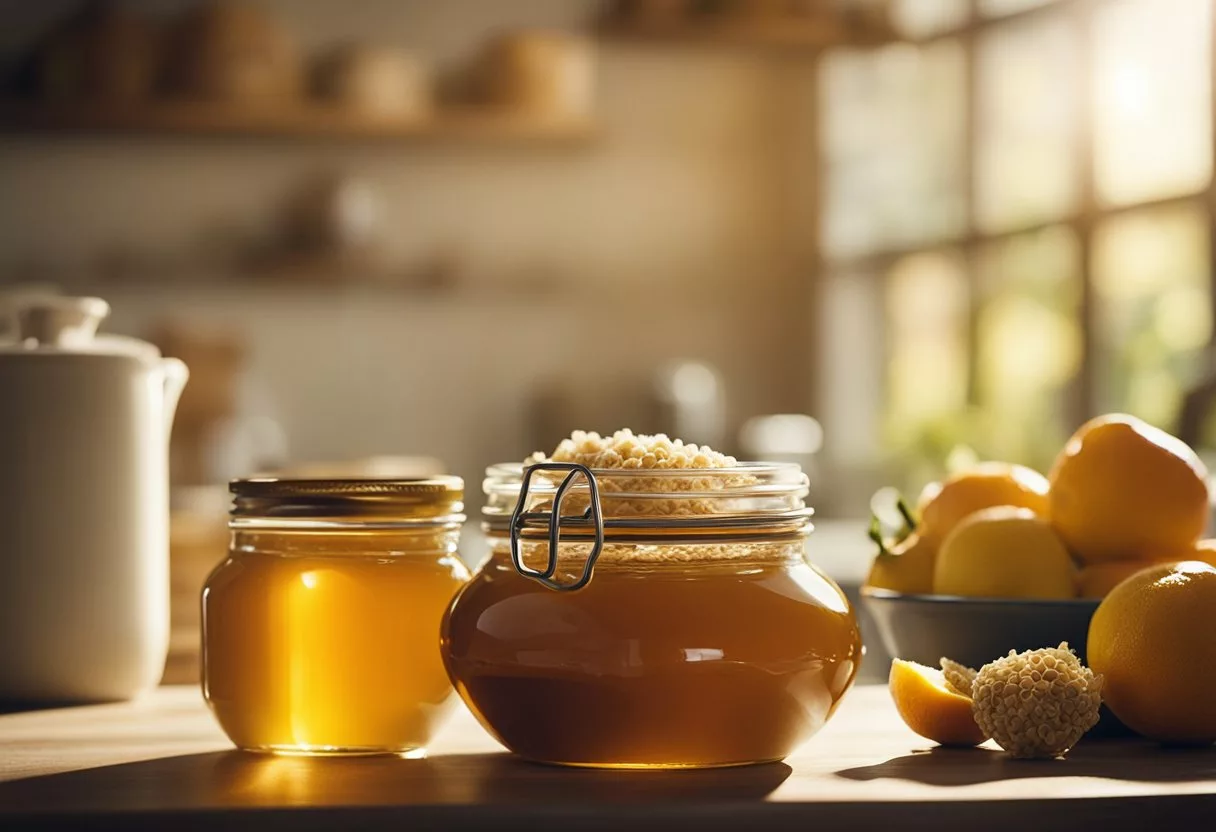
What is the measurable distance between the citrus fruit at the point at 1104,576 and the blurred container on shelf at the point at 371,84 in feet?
13.6

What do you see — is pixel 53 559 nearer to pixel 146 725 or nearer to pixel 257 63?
pixel 146 725

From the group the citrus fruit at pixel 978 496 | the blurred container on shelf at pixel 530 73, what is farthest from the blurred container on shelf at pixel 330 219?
the citrus fruit at pixel 978 496

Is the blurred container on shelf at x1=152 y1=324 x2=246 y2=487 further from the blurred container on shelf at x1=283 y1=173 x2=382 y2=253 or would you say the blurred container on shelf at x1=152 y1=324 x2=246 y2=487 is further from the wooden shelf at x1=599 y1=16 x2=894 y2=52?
the wooden shelf at x1=599 y1=16 x2=894 y2=52

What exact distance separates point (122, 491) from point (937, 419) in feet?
11.4

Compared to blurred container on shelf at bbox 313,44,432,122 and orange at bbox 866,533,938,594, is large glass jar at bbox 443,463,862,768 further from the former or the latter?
blurred container on shelf at bbox 313,44,432,122

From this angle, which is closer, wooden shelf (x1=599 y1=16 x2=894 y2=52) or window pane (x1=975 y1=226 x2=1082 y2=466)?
window pane (x1=975 y1=226 x2=1082 y2=466)

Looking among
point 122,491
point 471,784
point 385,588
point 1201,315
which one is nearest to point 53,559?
point 122,491

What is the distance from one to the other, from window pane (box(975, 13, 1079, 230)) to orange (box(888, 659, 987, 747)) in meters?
3.27

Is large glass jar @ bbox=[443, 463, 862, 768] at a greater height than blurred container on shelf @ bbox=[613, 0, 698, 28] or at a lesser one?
lesser

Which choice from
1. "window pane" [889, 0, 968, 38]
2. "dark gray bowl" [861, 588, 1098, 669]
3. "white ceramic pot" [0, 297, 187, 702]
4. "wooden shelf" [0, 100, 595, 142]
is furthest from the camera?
"wooden shelf" [0, 100, 595, 142]

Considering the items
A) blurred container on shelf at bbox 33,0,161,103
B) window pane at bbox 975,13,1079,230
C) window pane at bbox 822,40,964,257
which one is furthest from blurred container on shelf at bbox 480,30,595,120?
window pane at bbox 975,13,1079,230

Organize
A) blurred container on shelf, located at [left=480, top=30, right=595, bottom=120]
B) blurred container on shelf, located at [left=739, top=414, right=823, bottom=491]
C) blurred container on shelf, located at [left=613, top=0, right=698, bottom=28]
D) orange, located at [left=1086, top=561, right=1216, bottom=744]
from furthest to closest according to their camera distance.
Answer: blurred container on shelf, located at [left=480, top=30, right=595, bottom=120]
blurred container on shelf, located at [left=739, top=414, right=823, bottom=491]
blurred container on shelf, located at [left=613, top=0, right=698, bottom=28]
orange, located at [left=1086, top=561, right=1216, bottom=744]

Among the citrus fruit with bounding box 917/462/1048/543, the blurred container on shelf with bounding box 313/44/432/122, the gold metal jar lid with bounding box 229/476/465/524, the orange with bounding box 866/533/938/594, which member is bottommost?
the orange with bounding box 866/533/938/594

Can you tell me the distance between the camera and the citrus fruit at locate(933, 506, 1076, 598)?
84 cm
